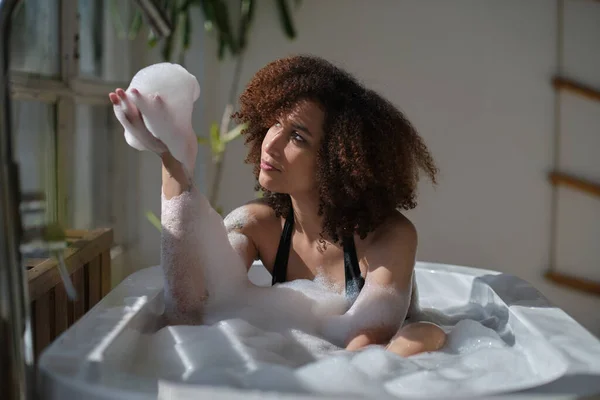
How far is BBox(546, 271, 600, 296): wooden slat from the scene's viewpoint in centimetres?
359

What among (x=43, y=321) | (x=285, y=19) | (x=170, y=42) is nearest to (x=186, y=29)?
(x=170, y=42)

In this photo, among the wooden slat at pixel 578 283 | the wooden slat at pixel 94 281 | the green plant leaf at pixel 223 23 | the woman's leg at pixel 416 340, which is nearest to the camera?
the woman's leg at pixel 416 340

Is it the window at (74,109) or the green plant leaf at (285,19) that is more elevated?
the green plant leaf at (285,19)

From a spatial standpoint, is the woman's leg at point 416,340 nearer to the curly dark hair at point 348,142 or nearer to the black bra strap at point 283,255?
the curly dark hair at point 348,142

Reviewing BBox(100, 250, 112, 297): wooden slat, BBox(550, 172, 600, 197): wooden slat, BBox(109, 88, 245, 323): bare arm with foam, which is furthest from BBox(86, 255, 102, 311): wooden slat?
BBox(550, 172, 600, 197): wooden slat

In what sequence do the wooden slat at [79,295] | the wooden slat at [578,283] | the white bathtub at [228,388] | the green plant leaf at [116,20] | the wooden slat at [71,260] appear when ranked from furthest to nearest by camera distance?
the wooden slat at [578,283], the green plant leaf at [116,20], the wooden slat at [79,295], the wooden slat at [71,260], the white bathtub at [228,388]

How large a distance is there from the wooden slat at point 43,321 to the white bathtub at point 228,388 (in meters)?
0.15

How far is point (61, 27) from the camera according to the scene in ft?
7.32

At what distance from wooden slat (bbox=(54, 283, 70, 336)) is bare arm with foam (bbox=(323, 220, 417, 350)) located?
2.02ft

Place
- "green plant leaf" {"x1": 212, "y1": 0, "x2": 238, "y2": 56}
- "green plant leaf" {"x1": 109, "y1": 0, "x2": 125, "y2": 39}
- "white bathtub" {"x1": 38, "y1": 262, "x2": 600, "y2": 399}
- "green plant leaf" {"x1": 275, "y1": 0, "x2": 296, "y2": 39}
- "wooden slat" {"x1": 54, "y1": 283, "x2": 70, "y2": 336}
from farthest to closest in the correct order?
"green plant leaf" {"x1": 275, "y1": 0, "x2": 296, "y2": 39} → "green plant leaf" {"x1": 212, "y1": 0, "x2": 238, "y2": 56} → "green plant leaf" {"x1": 109, "y1": 0, "x2": 125, "y2": 39} → "wooden slat" {"x1": 54, "y1": 283, "x2": 70, "y2": 336} → "white bathtub" {"x1": 38, "y1": 262, "x2": 600, "y2": 399}

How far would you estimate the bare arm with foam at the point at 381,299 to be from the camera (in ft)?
4.39

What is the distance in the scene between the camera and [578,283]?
3.59 metres

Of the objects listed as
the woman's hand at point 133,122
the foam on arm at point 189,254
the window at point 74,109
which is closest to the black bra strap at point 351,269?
the foam on arm at point 189,254

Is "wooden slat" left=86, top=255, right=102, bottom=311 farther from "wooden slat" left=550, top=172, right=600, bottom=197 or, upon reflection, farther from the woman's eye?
"wooden slat" left=550, top=172, right=600, bottom=197
